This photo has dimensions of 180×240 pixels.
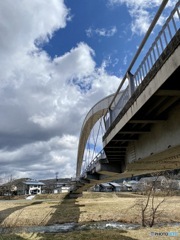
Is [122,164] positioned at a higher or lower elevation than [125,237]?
higher

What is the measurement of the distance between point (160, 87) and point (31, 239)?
1417 cm

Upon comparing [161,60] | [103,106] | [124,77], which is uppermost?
[103,106]

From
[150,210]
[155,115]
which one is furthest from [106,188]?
[155,115]

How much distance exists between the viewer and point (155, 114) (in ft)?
26.2

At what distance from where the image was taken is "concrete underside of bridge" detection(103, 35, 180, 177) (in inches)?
217

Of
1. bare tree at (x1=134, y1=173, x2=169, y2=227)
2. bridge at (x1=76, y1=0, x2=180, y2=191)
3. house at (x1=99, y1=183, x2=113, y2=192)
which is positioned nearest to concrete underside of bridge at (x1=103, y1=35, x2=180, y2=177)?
bridge at (x1=76, y1=0, x2=180, y2=191)

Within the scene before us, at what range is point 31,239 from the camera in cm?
1605

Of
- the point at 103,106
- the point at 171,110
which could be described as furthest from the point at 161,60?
the point at 103,106

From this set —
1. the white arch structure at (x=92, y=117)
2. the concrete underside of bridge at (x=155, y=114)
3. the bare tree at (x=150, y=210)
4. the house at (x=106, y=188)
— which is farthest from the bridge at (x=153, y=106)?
the house at (x=106, y=188)

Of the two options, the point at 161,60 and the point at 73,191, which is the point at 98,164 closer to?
the point at 161,60

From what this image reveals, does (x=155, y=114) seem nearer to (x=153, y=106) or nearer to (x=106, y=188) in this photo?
(x=153, y=106)

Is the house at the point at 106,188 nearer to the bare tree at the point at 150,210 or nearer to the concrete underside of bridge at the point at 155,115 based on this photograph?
the bare tree at the point at 150,210

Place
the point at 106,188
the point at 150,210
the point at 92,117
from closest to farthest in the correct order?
the point at 150,210 → the point at 92,117 → the point at 106,188

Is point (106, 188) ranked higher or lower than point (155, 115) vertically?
lower
